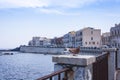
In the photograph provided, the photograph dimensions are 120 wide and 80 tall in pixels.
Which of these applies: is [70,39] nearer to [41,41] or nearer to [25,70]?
[41,41]

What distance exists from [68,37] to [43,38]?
53066 mm

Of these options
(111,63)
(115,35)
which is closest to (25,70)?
(115,35)

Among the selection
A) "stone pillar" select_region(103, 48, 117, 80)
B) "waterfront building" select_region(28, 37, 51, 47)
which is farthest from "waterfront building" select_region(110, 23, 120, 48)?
"stone pillar" select_region(103, 48, 117, 80)

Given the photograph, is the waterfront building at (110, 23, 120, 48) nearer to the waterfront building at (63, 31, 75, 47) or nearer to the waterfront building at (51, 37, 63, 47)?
the waterfront building at (63, 31, 75, 47)

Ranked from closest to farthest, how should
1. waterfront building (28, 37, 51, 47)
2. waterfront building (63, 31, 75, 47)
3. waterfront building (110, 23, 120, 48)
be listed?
waterfront building (110, 23, 120, 48)
waterfront building (63, 31, 75, 47)
waterfront building (28, 37, 51, 47)

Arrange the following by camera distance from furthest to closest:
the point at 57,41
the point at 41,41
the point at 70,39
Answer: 1. the point at 41,41
2. the point at 57,41
3. the point at 70,39

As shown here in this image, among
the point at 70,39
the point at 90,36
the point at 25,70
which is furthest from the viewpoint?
the point at 70,39

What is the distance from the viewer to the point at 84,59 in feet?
14.3

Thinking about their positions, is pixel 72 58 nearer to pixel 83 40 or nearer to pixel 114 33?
pixel 114 33

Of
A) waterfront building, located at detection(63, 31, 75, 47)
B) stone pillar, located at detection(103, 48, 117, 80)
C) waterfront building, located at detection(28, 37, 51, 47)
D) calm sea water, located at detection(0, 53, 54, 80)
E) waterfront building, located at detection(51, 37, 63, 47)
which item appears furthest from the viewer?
waterfront building, located at detection(28, 37, 51, 47)

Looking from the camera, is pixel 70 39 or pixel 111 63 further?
pixel 70 39

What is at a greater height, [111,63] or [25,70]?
[111,63]

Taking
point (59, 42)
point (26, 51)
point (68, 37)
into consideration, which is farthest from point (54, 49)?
point (26, 51)

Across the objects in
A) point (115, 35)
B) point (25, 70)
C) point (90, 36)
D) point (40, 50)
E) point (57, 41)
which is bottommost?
point (25, 70)
